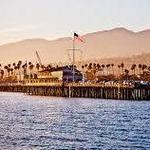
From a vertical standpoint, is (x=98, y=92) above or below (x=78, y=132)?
above

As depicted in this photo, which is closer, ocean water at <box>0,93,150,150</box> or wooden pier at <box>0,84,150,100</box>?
ocean water at <box>0,93,150,150</box>

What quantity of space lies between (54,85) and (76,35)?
41.7 meters

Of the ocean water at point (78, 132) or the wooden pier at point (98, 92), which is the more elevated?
the wooden pier at point (98, 92)

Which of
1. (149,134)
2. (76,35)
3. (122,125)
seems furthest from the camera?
(76,35)

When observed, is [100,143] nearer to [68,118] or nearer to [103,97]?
[68,118]

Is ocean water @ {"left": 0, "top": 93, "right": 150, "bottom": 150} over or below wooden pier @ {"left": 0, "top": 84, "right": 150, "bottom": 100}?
below

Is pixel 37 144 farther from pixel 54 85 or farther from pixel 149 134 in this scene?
pixel 54 85

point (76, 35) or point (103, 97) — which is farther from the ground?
point (76, 35)

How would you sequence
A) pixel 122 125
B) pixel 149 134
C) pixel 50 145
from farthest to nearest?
1. pixel 122 125
2. pixel 149 134
3. pixel 50 145

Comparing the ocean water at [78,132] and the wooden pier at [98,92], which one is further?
the wooden pier at [98,92]

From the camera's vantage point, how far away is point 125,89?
14875cm

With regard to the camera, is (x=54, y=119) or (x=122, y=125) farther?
(x=54, y=119)

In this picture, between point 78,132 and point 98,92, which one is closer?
point 78,132

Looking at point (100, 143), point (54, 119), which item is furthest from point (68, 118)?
point (100, 143)
